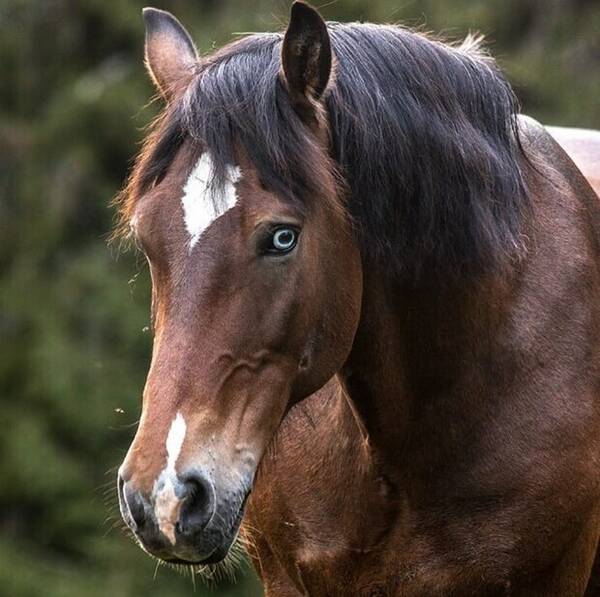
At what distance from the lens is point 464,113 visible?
4.36 m

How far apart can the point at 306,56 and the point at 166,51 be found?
2.44ft

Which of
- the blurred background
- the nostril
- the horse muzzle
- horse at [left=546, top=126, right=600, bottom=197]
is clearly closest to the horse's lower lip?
the horse muzzle

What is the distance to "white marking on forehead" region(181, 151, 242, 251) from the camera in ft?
12.5

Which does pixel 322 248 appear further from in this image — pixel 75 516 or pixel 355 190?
pixel 75 516

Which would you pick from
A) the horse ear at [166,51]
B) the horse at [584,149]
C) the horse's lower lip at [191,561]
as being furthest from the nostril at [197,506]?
the horse at [584,149]

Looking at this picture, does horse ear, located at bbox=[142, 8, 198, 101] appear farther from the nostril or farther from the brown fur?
the nostril

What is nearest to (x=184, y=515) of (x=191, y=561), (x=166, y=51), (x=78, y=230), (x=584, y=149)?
(x=191, y=561)

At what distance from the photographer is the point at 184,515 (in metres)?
3.61

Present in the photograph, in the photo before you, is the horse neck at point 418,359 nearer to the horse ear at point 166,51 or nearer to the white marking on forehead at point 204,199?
the white marking on forehead at point 204,199

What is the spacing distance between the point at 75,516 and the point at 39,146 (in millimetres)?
2989

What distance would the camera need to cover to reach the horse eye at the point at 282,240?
3832 mm

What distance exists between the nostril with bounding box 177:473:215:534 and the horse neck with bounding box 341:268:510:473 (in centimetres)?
86

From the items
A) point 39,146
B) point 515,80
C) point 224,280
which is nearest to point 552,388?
point 224,280

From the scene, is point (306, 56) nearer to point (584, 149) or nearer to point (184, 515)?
point (184, 515)
